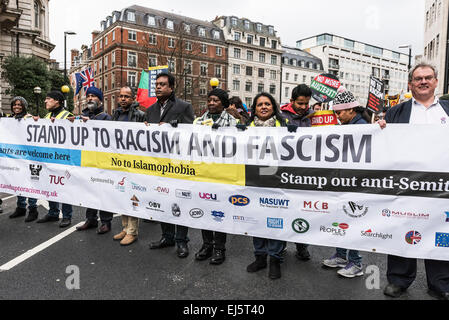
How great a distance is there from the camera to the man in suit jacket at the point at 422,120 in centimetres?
313

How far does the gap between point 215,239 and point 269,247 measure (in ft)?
2.37

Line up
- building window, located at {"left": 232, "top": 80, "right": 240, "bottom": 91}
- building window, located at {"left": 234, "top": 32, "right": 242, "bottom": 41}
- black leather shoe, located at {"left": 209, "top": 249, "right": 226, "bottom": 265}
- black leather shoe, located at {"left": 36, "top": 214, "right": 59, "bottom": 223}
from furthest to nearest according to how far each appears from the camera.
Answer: building window, located at {"left": 234, "top": 32, "right": 242, "bottom": 41}
building window, located at {"left": 232, "top": 80, "right": 240, "bottom": 91}
black leather shoe, located at {"left": 36, "top": 214, "right": 59, "bottom": 223}
black leather shoe, located at {"left": 209, "top": 249, "right": 226, "bottom": 265}

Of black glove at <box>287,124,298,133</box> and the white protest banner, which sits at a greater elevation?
black glove at <box>287,124,298,133</box>

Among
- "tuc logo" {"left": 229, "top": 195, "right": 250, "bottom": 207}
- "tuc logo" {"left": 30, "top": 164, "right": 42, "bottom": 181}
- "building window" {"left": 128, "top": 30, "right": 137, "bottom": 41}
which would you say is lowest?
"tuc logo" {"left": 229, "top": 195, "right": 250, "bottom": 207}

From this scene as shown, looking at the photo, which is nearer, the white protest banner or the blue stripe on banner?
the white protest banner

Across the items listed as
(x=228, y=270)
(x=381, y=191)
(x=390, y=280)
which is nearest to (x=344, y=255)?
(x=390, y=280)

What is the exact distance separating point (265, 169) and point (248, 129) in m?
0.50

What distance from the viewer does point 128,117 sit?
4906mm

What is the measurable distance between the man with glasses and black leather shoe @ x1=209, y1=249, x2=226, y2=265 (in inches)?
51.6

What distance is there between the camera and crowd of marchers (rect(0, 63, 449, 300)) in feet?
10.6

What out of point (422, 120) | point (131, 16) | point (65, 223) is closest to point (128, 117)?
point (65, 223)

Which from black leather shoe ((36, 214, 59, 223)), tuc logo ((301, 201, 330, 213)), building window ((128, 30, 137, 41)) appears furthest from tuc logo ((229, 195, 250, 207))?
building window ((128, 30, 137, 41))

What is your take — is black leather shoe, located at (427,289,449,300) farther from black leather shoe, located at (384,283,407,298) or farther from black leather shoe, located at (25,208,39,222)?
black leather shoe, located at (25,208,39,222)
